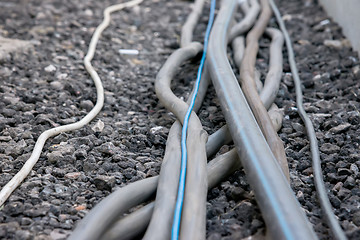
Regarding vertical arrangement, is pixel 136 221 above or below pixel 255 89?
below

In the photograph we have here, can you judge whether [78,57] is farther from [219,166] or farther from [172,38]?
[219,166]

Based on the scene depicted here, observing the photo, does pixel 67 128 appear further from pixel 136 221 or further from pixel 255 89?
pixel 255 89

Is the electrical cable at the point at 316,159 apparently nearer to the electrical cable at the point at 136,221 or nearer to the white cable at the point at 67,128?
the electrical cable at the point at 136,221

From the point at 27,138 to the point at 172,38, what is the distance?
3.84 ft

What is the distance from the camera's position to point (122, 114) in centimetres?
195

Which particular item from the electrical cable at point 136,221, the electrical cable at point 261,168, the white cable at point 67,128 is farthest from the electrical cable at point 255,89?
the white cable at point 67,128

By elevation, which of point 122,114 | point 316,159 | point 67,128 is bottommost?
point 316,159

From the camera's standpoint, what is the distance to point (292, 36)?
2570 mm

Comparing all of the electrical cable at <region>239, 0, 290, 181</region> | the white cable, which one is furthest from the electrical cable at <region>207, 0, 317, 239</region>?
the white cable

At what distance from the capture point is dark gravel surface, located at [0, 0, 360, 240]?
140 centimetres

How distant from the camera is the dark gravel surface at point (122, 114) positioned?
1.40m

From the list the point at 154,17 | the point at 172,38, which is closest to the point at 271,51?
the point at 172,38

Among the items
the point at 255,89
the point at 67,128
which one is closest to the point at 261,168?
the point at 255,89

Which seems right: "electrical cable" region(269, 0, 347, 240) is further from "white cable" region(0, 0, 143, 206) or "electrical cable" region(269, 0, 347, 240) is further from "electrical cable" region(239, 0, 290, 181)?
"white cable" region(0, 0, 143, 206)
